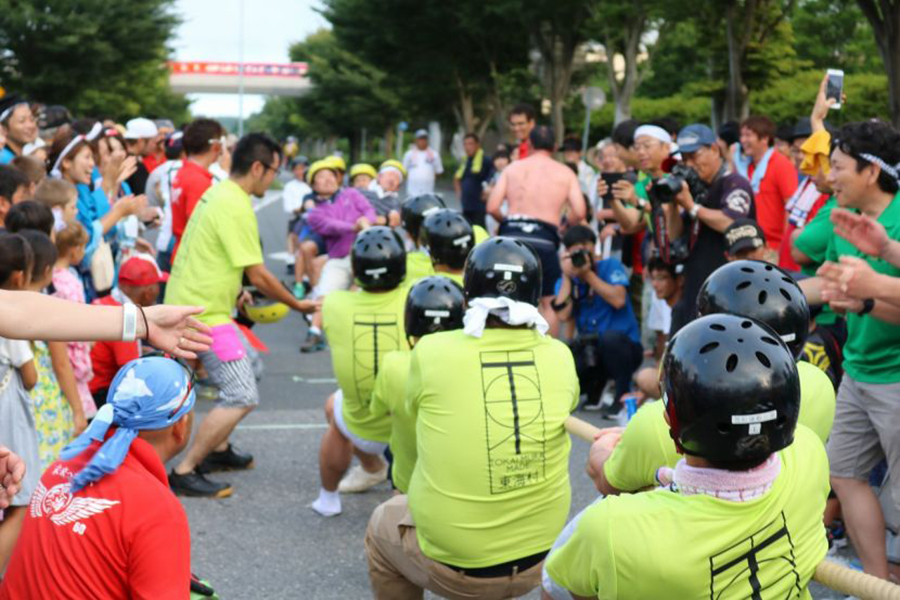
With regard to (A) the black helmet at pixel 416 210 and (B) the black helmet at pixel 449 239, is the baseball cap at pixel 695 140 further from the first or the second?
(B) the black helmet at pixel 449 239

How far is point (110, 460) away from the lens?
283 centimetres

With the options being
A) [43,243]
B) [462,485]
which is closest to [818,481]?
[462,485]

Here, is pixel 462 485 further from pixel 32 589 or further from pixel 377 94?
pixel 377 94

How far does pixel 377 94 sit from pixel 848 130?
4761cm

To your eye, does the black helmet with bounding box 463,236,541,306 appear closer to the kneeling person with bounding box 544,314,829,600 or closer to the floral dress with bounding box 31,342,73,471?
the kneeling person with bounding box 544,314,829,600

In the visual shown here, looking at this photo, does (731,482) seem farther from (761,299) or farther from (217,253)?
(217,253)

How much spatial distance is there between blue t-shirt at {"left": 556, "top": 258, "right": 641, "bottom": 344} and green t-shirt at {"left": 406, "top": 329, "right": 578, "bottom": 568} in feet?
15.2

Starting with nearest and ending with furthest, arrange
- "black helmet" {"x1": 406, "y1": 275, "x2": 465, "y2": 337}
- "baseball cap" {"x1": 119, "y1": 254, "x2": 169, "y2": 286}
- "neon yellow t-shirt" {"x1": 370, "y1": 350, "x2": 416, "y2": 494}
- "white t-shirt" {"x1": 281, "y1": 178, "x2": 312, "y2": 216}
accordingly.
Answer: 1. "neon yellow t-shirt" {"x1": 370, "y1": 350, "x2": 416, "y2": 494}
2. "black helmet" {"x1": 406, "y1": 275, "x2": 465, "y2": 337}
3. "baseball cap" {"x1": 119, "y1": 254, "x2": 169, "y2": 286}
4. "white t-shirt" {"x1": 281, "y1": 178, "x2": 312, "y2": 216}

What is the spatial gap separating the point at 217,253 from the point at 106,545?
3599 mm

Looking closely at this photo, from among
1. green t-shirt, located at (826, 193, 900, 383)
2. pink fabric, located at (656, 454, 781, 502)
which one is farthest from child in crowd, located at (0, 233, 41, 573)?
green t-shirt, located at (826, 193, 900, 383)

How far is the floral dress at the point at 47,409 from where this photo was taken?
16.6 feet

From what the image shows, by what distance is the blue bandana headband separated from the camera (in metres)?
2.84

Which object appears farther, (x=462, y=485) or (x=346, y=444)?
(x=346, y=444)

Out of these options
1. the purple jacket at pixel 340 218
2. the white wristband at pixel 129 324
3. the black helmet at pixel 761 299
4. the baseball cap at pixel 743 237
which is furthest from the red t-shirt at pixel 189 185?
the black helmet at pixel 761 299
